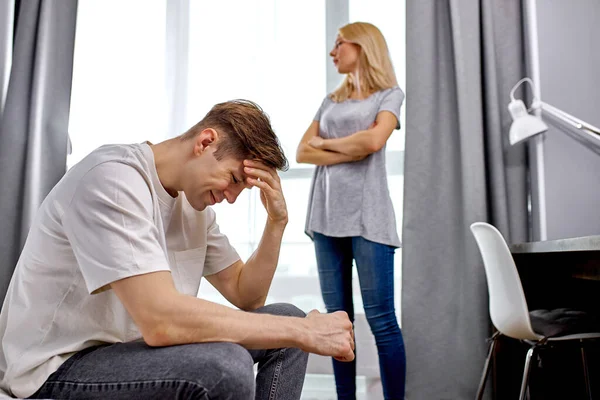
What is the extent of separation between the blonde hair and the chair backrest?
0.70 metres

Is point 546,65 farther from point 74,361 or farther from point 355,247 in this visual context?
point 74,361

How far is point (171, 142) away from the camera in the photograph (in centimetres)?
114

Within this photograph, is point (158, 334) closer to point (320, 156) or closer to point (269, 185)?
point (269, 185)

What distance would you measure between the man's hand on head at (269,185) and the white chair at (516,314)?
76 centimetres

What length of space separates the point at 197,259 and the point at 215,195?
7.6 inches

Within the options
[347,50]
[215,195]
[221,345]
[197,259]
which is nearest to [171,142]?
[215,195]

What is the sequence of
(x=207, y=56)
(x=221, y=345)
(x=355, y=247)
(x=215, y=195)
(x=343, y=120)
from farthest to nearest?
(x=207, y=56)
(x=343, y=120)
(x=355, y=247)
(x=215, y=195)
(x=221, y=345)

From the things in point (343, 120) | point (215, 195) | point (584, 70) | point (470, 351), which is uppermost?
point (584, 70)

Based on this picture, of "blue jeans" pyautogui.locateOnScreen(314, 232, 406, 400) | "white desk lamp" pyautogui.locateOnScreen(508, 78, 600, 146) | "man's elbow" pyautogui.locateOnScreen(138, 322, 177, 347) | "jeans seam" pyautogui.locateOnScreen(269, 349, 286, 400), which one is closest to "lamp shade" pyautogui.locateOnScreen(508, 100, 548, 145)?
"white desk lamp" pyautogui.locateOnScreen(508, 78, 600, 146)

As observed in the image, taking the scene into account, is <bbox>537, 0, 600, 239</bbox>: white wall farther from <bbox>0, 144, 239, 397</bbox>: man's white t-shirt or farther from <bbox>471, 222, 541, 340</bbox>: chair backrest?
<bbox>0, 144, 239, 397</bbox>: man's white t-shirt

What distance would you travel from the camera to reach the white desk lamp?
7.25ft

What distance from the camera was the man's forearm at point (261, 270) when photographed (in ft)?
4.30

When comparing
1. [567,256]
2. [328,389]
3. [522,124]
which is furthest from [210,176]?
[328,389]

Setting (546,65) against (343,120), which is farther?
(546,65)
